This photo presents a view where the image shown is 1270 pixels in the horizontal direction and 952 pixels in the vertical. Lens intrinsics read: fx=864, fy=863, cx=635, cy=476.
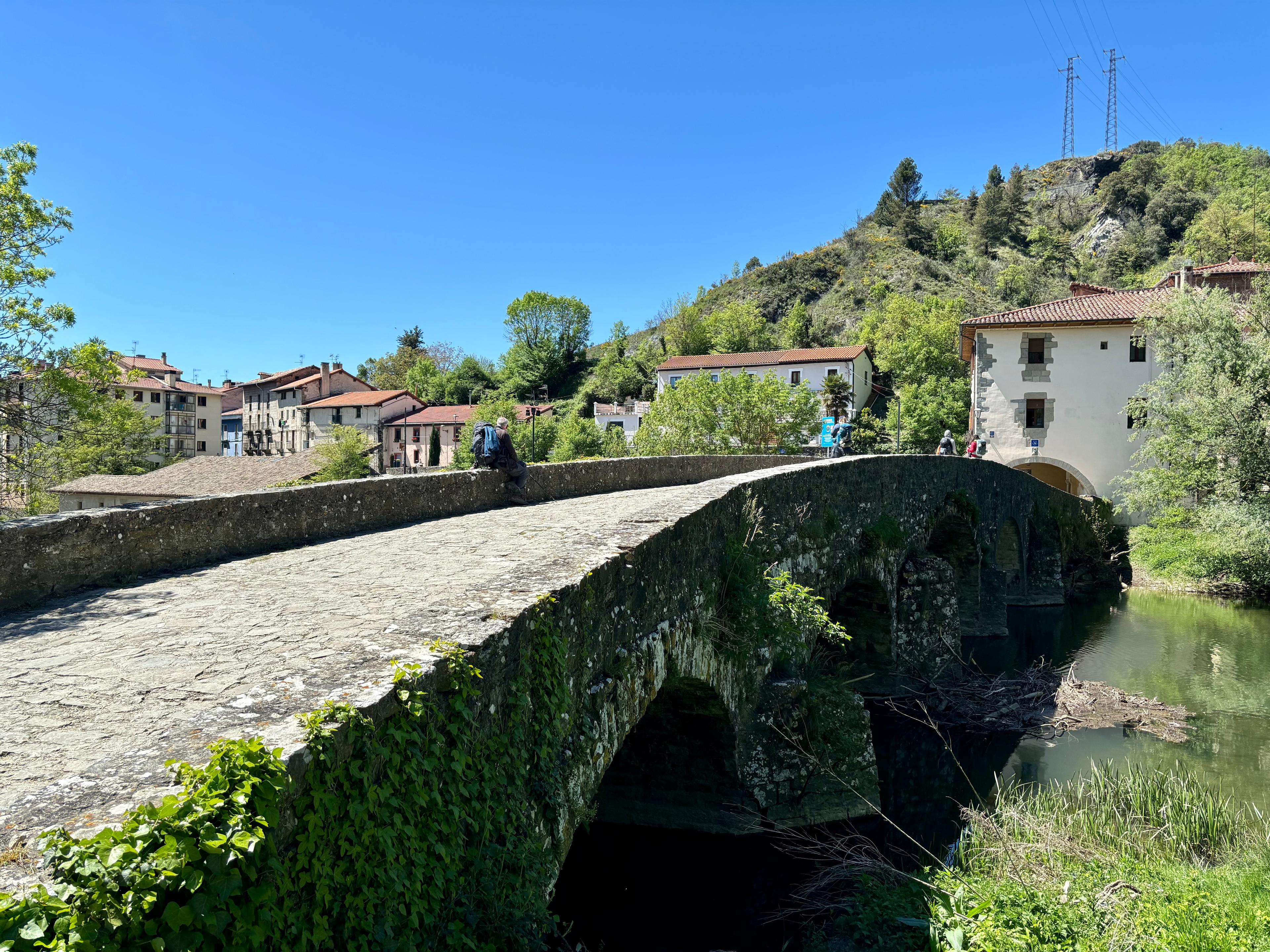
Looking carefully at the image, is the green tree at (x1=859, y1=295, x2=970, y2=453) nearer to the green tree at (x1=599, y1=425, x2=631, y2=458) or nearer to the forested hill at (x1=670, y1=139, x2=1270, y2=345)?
the forested hill at (x1=670, y1=139, x2=1270, y2=345)

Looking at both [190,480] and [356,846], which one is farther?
[190,480]

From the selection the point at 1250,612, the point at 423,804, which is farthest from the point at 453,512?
the point at 1250,612

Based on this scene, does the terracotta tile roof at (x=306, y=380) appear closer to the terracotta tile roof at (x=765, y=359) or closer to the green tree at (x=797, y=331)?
the terracotta tile roof at (x=765, y=359)

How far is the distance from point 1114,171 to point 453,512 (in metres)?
116

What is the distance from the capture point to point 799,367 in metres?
63.7

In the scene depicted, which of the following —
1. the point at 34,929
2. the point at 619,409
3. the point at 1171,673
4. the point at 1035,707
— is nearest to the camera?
the point at 34,929

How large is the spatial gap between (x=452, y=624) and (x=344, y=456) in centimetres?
5160

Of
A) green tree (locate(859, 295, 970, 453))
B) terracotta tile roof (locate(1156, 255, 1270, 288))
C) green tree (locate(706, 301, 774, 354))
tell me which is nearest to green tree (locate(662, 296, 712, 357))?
green tree (locate(706, 301, 774, 354))

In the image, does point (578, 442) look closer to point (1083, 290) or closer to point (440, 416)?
point (440, 416)

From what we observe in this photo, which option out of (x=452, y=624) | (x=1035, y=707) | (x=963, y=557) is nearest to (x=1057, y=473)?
(x=963, y=557)

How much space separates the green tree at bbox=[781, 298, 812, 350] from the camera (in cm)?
8094

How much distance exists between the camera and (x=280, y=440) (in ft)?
235

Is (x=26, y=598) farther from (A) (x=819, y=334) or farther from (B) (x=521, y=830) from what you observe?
(A) (x=819, y=334)

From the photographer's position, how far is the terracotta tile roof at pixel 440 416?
67438 mm
